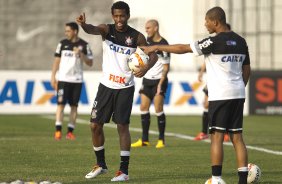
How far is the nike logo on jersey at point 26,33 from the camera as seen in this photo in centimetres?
5184

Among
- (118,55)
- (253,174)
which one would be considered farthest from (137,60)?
(253,174)

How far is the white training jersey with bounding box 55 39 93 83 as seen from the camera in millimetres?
19344

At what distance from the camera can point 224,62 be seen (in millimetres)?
10562

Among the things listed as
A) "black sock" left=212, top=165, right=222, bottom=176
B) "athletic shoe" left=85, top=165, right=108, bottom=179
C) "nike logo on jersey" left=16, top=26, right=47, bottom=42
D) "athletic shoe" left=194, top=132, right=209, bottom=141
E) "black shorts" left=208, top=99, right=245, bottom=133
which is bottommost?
"athletic shoe" left=194, top=132, right=209, bottom=141

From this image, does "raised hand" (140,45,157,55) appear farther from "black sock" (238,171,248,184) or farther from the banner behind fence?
the banner behind fence

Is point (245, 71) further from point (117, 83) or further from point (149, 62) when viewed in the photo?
point (117, 83)

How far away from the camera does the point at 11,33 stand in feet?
172

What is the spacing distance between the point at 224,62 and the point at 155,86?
737cm

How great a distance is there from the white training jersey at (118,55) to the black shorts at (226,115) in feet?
5.46

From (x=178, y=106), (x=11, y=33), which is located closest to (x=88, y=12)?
(x=11, y=33)

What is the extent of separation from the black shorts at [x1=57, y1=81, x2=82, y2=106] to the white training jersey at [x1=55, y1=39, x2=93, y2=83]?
0.10m

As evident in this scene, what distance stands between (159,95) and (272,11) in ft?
77.3

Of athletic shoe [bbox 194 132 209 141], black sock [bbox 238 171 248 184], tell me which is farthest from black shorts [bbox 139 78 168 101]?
black sock [bbox 238 171 248 184]

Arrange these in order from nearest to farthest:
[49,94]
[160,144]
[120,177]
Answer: [120,177]
[160,144]
[49,94]
